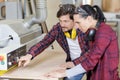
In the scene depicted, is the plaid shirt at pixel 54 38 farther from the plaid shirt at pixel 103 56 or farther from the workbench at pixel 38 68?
the plaid shirt at pixel 103 56

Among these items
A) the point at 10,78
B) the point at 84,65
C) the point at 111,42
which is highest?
the point at 111,42

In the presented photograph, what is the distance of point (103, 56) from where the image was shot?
62.2 inches

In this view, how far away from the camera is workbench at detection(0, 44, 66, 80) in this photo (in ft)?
5.45

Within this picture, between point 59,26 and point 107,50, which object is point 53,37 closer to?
point 59,26

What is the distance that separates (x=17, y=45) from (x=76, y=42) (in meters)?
0.50

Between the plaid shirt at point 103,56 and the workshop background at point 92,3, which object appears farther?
the workshop background at point 92,3

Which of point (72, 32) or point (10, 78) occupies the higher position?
point (72, 32)

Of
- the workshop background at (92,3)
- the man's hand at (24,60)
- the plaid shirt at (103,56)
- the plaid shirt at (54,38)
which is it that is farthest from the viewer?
the workshop background at (92,3)

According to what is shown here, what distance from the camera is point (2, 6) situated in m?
3.11

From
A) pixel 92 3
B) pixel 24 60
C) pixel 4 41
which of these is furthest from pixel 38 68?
pixel 92 3

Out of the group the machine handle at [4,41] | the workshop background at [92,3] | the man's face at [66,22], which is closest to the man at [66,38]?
the man's face at [66,22]

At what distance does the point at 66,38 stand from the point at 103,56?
0.53m

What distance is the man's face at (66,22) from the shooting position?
74.0 inches

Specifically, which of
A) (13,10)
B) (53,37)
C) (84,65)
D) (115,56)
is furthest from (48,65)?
(13,10)
